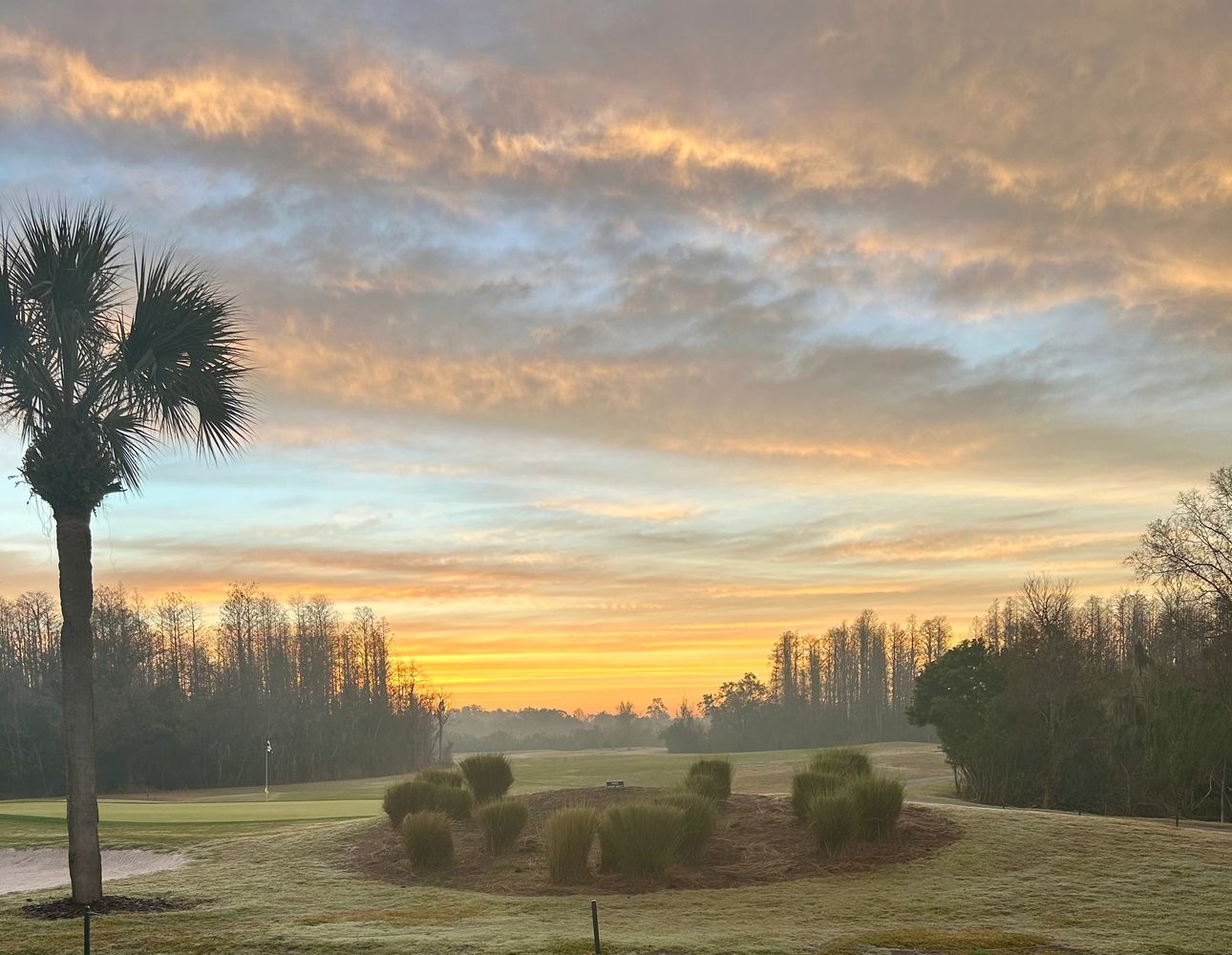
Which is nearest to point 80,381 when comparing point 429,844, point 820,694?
point 429,844

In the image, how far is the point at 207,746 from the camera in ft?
200

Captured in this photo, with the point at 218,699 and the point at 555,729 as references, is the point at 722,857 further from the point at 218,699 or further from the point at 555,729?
the point at 555,729

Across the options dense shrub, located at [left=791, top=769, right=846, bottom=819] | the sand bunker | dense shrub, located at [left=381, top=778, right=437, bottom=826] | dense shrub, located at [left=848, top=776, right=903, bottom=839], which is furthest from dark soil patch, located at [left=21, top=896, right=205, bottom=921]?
dense shrub, located at [left=848, top=776, right=903, bottom=839]

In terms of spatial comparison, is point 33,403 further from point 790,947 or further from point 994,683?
point 994,683

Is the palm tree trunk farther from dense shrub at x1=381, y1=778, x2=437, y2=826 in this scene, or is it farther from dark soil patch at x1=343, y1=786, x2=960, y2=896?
dense shrub at x1=381, y1=778, x2=437, y2=826

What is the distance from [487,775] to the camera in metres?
20.8

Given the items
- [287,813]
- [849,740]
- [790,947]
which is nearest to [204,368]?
[790,947]

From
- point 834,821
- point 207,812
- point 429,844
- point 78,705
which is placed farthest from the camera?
point 207,812

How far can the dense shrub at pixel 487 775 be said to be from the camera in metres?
20.7

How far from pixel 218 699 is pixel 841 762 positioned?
52.9 meters

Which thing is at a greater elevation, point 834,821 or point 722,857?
point 834,821

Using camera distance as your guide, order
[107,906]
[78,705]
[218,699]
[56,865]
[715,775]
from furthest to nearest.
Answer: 1. [218,699]
2. [56,865]
3. [715,775]
4. [78,705]
5. [107,906]

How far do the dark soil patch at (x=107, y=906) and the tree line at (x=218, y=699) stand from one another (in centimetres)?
4657

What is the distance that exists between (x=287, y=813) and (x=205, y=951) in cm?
2207
